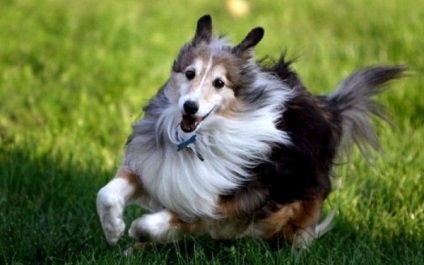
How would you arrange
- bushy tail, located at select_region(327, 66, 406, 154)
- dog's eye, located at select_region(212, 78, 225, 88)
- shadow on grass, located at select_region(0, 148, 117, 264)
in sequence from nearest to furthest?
dog's eye, located at select_region(212, 78, 225, 88), shadow on grass, located at select_region(0, 148, 117, 264), bushy tail, located at select_region(327, 66, 406, 154)

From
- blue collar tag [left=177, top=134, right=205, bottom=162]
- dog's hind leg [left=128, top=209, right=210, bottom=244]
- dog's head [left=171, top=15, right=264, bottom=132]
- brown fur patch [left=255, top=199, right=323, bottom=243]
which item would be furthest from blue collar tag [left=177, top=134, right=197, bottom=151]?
brown fur patch [left=255, top=199, right=323, bottom=243]

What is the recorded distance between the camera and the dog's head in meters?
4.64

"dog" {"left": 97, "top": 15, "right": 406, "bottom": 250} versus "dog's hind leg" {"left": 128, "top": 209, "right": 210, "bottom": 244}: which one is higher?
"dog" {"left": 97, "top": 15, "right": 406, "bottom": 250}

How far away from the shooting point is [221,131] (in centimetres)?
484

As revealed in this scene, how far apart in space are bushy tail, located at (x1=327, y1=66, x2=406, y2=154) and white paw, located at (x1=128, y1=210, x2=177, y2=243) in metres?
1.31

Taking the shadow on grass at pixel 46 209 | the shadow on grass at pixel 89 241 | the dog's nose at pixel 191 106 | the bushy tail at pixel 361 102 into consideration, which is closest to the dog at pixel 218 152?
the dog's nose at pixel 191 106

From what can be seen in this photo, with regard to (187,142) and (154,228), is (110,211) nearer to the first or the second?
(154,228)

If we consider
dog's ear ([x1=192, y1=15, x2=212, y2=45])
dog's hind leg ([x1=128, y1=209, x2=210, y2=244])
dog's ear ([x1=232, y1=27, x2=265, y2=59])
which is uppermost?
dog's ear ([x1=192, y1=15, x2=212, y2=45])

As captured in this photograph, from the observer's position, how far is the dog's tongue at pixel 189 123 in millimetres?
4660

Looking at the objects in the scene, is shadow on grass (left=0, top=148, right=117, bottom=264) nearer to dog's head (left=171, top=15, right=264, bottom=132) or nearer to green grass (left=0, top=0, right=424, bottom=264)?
green grass (left=0, top=0, right=424, bottom=264)

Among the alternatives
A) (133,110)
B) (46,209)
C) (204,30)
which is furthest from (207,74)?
(133,110)

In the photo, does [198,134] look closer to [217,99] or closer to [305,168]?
[217,99]

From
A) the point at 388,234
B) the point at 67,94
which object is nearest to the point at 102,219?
the point at 388,234

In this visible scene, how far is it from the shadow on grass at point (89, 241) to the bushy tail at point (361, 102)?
0.49 metres
